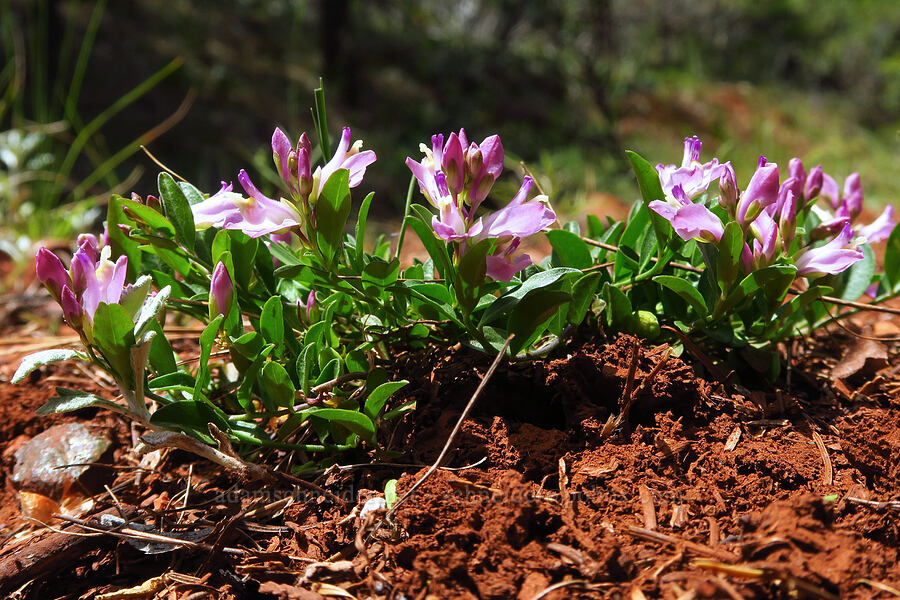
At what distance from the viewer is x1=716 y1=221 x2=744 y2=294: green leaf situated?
1035mm

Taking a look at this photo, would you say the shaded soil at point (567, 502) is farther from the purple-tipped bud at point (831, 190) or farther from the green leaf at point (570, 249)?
the purple-tipped bud at point (831, 190)

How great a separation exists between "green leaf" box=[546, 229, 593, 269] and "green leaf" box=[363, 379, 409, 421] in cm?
36

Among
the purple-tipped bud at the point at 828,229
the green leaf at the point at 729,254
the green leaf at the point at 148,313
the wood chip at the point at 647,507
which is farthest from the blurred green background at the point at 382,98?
the wood chip at the point at 647,507

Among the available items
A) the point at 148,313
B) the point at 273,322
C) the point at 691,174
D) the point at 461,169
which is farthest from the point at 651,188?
the point at 148,313

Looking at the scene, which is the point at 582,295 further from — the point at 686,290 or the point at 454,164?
the point at 454,164

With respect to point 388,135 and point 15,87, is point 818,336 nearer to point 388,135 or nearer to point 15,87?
point 15,87

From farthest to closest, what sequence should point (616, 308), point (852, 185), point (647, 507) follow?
point (852, 185)
point (616, 308)
point (647, 507)

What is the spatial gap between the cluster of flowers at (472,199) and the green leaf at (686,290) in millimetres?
200

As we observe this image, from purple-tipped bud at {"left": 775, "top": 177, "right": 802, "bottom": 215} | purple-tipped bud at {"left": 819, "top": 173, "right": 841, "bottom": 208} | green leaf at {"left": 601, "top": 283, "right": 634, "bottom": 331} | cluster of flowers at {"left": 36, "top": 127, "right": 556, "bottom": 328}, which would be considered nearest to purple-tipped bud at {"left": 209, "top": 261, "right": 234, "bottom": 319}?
cluster of flowers at {"left": 36, "top": 127, "right": 556, "bottom": 328}

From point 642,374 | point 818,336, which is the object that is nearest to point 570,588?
point 642,374

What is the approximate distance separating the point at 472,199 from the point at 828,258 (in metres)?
0.56

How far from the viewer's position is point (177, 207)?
3.98 feet

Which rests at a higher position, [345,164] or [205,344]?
[345,164]

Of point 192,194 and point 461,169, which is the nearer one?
point 461,169
